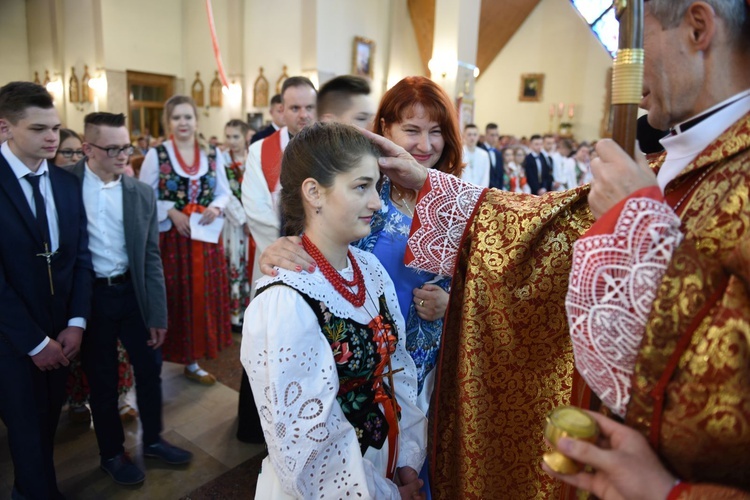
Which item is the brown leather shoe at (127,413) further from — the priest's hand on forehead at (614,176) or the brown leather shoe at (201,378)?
the priest's hand on forehead at (614,176)

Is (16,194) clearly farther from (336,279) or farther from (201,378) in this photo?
(201,378)

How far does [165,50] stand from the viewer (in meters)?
13.9

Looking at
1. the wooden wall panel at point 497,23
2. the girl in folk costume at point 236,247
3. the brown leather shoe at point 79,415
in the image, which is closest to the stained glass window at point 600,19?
the girl in folk costume at point 236,247

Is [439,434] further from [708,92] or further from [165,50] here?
[165,50]

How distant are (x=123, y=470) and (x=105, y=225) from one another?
118 cm

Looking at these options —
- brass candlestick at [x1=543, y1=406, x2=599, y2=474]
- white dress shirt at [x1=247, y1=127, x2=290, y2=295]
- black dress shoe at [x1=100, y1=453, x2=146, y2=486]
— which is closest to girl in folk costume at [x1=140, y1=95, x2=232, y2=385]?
white dress shirt at [x1=247, y1=127, x2=290, y2=295]

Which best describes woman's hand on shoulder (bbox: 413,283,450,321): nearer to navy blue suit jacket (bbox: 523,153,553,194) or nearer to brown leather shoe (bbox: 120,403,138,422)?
brown leather shoe (bbox: 120,403,138,422)

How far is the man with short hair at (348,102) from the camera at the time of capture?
260 centimetres

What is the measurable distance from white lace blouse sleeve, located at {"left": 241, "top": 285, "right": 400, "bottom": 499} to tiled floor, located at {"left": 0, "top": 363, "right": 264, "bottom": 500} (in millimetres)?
1586

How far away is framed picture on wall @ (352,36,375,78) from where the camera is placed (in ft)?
38.3

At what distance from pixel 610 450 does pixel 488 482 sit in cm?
69

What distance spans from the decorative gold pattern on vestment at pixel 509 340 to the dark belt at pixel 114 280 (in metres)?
1.82

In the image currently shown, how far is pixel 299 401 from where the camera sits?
1154mm

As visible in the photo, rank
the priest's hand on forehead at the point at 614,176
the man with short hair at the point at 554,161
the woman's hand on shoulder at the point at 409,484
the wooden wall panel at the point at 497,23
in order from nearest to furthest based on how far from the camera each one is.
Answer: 1. the priest's hand on forehead at the point at 614,176
2. the woman's hand on shoulder at the point at 409,484
3. the man with short hair at the point at 554,161
4. the wooden wall panel at the point at 497,23
